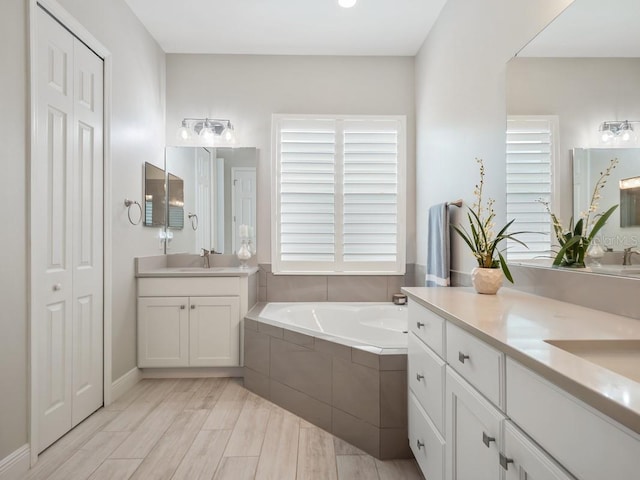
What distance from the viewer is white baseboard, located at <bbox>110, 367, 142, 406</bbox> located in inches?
106

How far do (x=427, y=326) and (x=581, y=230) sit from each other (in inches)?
27.1

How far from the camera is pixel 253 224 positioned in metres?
3.57

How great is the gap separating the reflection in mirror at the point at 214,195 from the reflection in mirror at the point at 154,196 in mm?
182

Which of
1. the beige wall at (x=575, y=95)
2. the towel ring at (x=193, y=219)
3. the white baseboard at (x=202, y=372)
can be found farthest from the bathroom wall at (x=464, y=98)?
the towel ring at (x=193, y=219)

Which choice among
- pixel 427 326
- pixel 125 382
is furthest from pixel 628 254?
pixel 125 382

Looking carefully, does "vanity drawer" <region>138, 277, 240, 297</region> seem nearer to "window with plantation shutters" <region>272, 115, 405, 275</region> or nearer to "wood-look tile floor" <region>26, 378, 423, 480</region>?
"window with plantation shutters" <region>272, 115, 405, 275</region>

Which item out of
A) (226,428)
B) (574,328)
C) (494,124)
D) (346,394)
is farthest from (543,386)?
(226,428)

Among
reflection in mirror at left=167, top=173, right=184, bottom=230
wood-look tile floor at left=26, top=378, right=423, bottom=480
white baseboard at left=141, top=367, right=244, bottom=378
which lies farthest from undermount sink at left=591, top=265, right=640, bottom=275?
reflection in mirror at left=167, top=173, right=184, bottom=230

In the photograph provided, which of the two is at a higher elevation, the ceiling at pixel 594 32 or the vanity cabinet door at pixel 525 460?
the ceiling at pixel 594 32

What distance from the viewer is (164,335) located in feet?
9.98

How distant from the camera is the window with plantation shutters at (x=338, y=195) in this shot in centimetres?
355

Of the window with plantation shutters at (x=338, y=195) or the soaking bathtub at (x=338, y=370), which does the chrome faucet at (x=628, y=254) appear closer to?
the soaking bathtub at (x=338, y=370)

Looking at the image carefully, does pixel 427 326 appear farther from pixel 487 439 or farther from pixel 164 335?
pixel 164 335

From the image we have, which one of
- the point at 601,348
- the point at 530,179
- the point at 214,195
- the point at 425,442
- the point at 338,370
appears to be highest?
the point at 214,195
